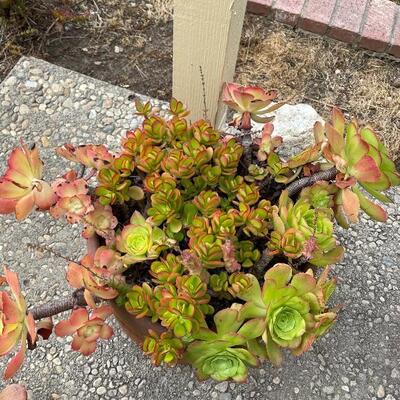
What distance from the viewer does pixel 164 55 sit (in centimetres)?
193

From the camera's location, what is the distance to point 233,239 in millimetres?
866

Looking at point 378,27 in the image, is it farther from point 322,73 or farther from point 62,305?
point 62,305

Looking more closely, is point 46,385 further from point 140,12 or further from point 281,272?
point 140,12

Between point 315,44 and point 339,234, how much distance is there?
2.90ft

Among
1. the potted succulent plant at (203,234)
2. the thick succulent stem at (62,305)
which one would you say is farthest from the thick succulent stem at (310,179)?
the thick succulent stem at (62,305)

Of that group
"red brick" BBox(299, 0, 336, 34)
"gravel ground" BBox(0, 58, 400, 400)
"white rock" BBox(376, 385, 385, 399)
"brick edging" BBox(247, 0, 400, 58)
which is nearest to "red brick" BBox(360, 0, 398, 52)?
"brick edging" BBox(247, 0, 400, 58)

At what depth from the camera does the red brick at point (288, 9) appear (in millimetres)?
1989

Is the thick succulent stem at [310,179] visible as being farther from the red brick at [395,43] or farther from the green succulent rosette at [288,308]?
the red brick at [395,43]

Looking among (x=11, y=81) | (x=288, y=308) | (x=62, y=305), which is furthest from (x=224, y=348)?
(x=11, y=81)

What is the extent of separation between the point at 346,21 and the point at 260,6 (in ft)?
0.94

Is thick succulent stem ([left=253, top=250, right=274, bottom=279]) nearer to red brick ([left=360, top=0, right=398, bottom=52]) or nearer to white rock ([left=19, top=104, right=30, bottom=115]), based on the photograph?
white rock ([left=19, top=104, right=30, bottom=115])

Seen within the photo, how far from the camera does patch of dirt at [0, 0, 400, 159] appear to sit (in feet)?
6.14

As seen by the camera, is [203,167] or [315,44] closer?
[203,167]

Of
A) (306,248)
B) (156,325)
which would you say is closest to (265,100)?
(306,248)
